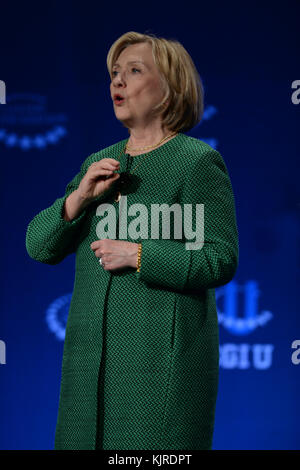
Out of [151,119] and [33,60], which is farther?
[33,60]

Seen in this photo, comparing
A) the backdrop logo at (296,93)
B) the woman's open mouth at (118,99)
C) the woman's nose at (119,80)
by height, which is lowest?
the woman's open mouth at (118,99)

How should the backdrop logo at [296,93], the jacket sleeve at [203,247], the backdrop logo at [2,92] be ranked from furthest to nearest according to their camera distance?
the backdrop logo at [296,93] < the backdrop logo at [2,92] < the jacket sleeve at [203,247]

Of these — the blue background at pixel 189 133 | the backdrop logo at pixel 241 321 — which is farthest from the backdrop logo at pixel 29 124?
the backdrop logo at pixel 241 321

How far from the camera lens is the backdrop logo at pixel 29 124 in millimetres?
2980

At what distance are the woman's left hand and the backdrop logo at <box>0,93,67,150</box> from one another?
62.2 inches

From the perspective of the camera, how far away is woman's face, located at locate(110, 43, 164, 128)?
1687mm

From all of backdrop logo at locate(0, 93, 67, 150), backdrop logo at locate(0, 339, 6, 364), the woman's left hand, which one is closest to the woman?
the woman's left hand

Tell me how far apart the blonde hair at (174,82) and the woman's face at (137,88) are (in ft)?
0.06

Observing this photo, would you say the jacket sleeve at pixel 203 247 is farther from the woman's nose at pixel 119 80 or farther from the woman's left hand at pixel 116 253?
the woman's nose at pixel 119 80

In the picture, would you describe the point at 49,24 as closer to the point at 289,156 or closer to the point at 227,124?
the point at 227,124

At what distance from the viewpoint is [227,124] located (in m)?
3.07

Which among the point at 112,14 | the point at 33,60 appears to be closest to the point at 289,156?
the point at 112,14

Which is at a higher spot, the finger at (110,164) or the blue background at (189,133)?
the blue background at (189,133)

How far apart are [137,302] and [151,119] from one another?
18.0 inches
